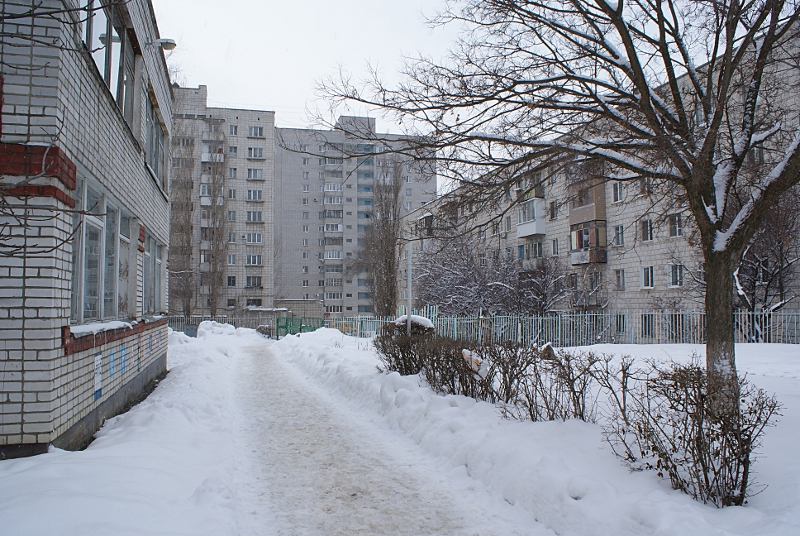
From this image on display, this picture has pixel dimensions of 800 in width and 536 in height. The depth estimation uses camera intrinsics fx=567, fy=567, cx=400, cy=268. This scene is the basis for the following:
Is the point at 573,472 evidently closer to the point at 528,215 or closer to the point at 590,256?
the point at 590,256

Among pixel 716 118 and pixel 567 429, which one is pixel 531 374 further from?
pixel 716 118

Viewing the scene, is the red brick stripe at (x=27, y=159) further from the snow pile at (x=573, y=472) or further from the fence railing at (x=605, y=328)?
the fence railing at (x=605, y=328)

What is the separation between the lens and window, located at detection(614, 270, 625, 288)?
30750mm

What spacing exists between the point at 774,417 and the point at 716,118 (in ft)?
11.3

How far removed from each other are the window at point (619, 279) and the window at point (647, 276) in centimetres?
151

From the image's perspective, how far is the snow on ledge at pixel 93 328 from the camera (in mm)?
5887

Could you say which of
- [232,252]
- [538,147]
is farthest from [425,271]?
[538,147]

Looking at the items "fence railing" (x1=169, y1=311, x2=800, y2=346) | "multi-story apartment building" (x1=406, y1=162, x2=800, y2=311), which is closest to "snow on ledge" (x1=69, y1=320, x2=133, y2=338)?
"fence railing" (x1=169, y1=311, x2=800, y2=346)

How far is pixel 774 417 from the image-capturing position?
6.46m

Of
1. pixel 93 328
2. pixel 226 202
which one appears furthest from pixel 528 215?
pixel 93 328

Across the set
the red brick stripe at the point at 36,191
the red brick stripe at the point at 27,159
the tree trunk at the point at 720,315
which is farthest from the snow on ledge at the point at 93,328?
the tree trunk at the point at 720,315

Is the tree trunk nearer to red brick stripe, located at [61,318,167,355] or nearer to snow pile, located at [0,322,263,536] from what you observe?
snow pile, located at [0,322,263,536]

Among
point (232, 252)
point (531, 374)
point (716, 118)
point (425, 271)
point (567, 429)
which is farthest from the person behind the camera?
point (232, 252)

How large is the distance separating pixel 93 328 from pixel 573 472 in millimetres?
5382
